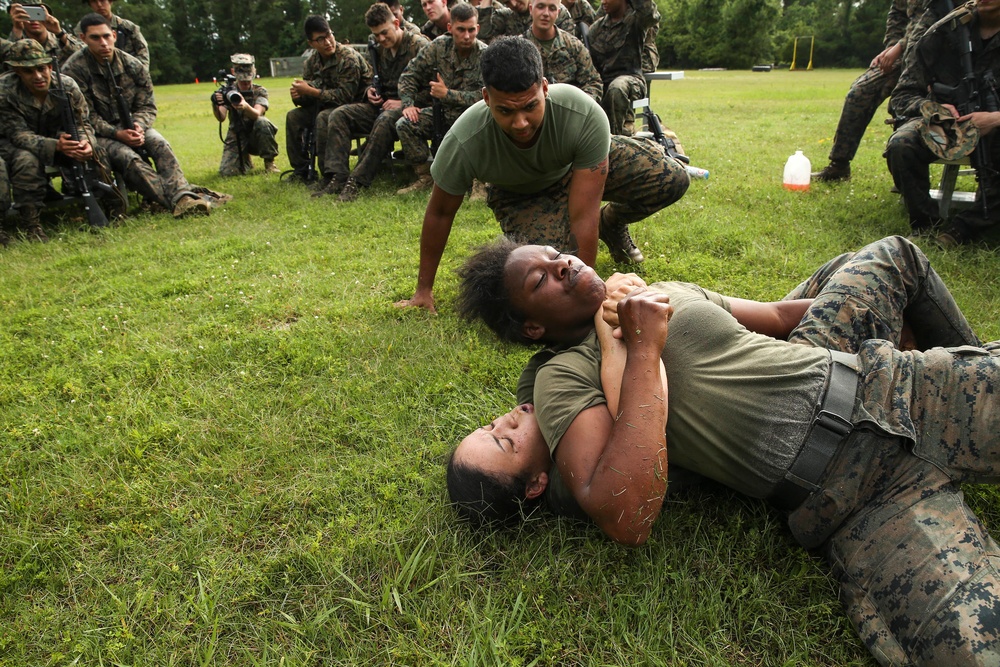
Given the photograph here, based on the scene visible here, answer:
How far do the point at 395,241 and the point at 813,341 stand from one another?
410cm

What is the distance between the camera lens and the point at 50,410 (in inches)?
129

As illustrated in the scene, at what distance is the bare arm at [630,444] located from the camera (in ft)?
6.02

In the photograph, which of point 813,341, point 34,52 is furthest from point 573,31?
point 813,341

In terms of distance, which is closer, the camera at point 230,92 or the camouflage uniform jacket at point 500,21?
the camouflage uniform jacket at point 500,21

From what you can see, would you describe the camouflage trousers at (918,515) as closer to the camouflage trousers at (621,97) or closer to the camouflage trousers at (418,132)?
the camouflage trousers at (621,97)

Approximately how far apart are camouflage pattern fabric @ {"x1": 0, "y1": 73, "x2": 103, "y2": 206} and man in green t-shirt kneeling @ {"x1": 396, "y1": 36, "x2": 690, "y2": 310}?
4.86 metres

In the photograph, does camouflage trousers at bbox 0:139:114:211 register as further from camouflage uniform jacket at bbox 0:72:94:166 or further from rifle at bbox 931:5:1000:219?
rifle at bbox 931:5:1000:219

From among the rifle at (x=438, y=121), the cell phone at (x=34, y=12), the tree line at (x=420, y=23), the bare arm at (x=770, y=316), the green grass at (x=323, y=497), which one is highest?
the tree line at (x=420, y=23)

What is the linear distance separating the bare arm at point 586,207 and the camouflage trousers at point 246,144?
7079mm

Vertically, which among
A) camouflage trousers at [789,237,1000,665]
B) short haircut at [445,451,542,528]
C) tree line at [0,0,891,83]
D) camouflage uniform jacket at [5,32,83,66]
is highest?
tree line at [0,0,891,83]

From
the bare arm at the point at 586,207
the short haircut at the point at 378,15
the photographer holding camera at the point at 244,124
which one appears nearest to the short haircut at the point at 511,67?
the bare arm at the point at 586,207

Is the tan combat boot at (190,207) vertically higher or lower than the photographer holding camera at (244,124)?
lower

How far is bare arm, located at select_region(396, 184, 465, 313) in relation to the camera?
3883 mm

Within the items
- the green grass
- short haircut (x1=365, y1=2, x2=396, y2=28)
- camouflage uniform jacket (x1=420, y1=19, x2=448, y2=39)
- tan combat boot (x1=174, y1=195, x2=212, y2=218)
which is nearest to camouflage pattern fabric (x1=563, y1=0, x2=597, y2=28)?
camouflage uniform jacket (x1=420, y1=19, x2=448, y2=39)
